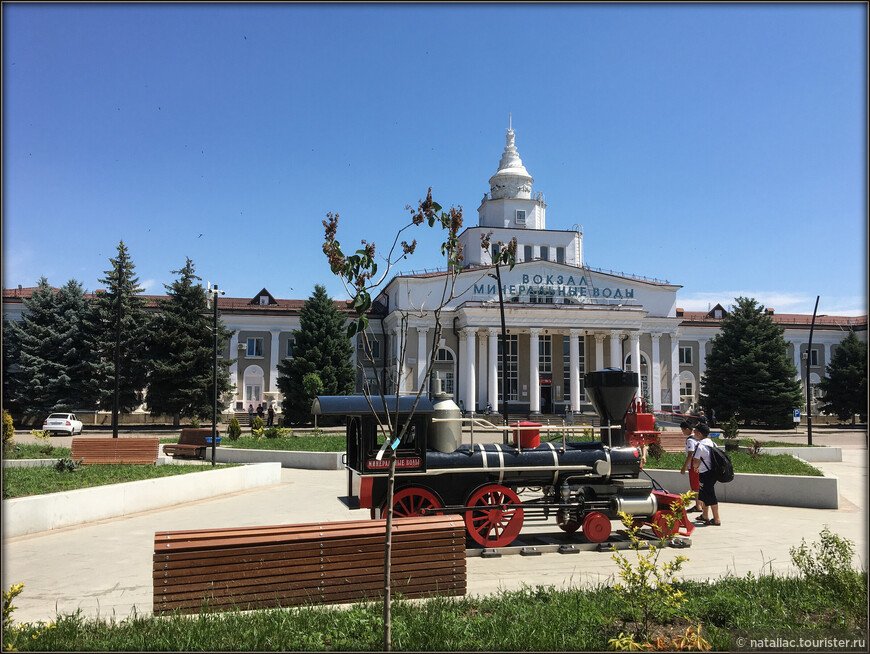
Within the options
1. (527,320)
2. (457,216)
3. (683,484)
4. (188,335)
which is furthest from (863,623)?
(527,320)

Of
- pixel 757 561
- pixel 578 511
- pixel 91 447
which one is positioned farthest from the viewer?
pixel 91 447

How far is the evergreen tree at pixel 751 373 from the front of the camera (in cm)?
4375

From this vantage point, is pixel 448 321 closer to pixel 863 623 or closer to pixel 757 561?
pixel 757 561

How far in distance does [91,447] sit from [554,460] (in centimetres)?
1443

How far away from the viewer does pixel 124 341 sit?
132 ft

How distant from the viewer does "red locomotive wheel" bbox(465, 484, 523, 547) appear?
1015 cm

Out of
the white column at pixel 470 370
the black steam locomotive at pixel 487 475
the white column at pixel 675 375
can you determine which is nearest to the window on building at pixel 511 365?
the white column at pixel 470 370

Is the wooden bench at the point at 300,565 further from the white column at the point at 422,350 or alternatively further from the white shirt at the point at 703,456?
the white column at the point at 422,350

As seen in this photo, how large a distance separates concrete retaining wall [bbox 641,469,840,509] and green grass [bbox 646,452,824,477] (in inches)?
32.5

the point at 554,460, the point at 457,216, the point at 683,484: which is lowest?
the point at 683,484

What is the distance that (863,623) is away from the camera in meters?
5.86

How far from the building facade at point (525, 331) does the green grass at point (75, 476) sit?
30.4 m

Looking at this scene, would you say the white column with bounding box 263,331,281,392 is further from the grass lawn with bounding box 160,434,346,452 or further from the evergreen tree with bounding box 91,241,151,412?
the grass lawn with bounding box 160,434,346,452

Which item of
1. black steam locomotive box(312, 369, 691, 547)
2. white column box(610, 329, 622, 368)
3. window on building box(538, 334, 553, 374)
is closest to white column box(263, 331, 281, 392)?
window on building box(538, 334, 553, 374)
